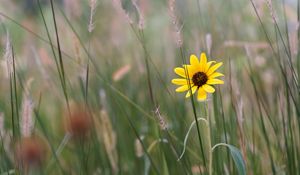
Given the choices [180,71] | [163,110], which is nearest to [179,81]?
[180,71]

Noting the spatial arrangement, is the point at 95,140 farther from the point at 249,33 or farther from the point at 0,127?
the point at 249,33

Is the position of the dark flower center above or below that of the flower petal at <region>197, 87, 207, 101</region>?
above

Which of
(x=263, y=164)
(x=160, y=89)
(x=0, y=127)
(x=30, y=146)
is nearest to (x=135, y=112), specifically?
(x=160, y=89)

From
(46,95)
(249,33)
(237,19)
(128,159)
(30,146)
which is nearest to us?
(30,146)

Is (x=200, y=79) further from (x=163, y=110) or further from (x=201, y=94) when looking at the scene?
(x=163, y=110)

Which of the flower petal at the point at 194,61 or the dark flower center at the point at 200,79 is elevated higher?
the flower petal at the point at 194,61

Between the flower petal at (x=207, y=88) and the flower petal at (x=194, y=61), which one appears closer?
the flower petal at (x=207, y=88)
